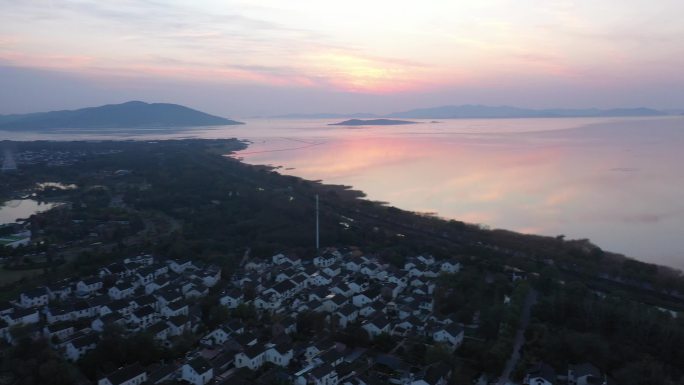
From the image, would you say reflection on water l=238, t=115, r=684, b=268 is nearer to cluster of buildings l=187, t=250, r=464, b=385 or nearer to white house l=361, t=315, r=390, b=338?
cluster of buildings l=187, t=250, r=464, b=385

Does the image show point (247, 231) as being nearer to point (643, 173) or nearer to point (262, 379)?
point (262, 379)

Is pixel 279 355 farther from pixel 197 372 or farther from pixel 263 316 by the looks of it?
pixel 263 316

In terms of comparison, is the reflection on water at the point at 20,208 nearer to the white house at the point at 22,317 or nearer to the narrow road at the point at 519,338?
the white house at the point at 22,317

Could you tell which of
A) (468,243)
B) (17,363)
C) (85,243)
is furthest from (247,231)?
(17,363)

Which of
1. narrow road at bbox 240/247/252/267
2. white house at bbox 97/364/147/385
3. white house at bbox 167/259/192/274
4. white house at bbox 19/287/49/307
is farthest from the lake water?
white house at bbox 19/287/49/307

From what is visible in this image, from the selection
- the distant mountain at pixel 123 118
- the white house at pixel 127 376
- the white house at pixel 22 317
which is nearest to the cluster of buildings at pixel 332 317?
the white house at pixel 127 376

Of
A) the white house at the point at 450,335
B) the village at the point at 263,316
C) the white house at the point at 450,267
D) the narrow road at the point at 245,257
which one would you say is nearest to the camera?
the village at the point at 263,316

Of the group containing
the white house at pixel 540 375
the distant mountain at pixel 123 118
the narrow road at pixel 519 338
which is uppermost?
the distant mountain at pixel 123 118
